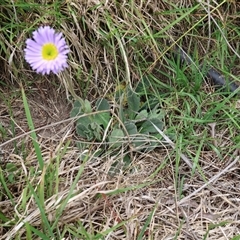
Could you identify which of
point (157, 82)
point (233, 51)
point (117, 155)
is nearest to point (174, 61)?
point (157, 82)

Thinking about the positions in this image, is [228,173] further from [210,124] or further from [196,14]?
[196,14]

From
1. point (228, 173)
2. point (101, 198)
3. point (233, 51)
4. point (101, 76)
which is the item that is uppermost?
point (101, 76)

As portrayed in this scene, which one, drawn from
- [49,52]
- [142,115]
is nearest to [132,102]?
[142,115]

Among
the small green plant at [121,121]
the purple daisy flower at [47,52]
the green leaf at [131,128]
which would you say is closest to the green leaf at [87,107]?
the small green plant at [121,121]

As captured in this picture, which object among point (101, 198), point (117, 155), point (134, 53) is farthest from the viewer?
point (134, 53)

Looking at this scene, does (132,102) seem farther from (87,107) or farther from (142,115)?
(87,107)

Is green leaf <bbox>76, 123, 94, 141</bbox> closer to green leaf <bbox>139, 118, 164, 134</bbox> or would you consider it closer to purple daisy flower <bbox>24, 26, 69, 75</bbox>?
green leaf <bbox>139, 118, 164, 134</bbox>
